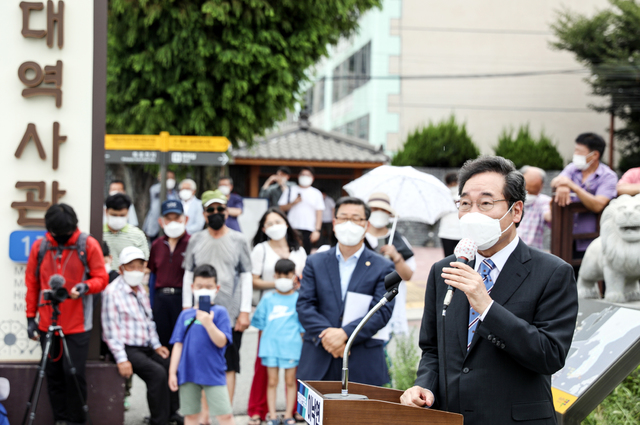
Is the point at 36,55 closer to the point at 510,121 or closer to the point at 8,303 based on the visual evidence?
the point at 8,303

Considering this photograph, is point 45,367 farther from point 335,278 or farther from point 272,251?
Answer: point 335,278

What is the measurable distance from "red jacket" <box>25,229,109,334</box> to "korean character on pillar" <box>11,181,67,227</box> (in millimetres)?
405

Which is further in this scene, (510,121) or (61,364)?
(510,121)

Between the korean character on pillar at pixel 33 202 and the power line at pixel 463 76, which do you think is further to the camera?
the power line at pixel 463 76

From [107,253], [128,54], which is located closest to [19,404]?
[107,253]

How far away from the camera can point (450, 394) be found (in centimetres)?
243

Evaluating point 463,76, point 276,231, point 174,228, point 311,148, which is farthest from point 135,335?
point 463,76

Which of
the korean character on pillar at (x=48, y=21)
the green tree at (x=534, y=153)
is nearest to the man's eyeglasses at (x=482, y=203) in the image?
the korean character on pillar at (x=48, y=21)

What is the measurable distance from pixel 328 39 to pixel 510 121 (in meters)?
18.5

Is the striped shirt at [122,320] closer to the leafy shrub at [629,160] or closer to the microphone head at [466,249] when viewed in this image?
the microphone head at [466,249]

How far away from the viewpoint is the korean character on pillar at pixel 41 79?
5570 mm

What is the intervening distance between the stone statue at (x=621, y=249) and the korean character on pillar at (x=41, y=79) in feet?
15.6

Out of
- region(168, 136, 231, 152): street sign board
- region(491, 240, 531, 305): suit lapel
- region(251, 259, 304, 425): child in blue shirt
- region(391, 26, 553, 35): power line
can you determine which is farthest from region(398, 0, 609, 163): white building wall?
region(491, 240, 531, 305): suit lapel

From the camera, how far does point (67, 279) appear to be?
5188mm
